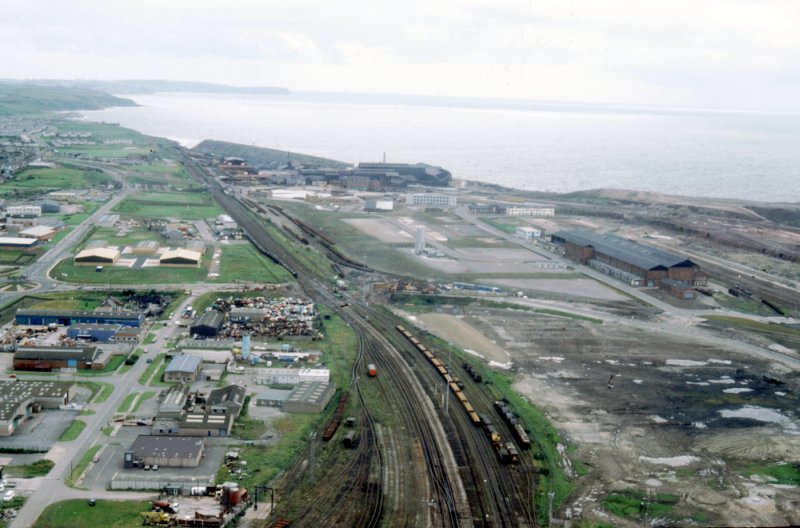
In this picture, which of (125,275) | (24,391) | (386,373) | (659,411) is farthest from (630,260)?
(24,391)

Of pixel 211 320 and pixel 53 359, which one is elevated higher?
pixel 211 320

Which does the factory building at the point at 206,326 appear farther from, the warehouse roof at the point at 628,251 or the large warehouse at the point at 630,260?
the warehouse roof at the point at 628,251

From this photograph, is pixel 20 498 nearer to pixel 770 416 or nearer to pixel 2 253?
pixel 770 416

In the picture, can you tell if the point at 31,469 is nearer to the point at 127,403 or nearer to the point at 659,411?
the point at 127,403

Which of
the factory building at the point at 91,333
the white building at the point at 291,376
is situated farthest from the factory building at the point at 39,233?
the white building at the point at 291,376

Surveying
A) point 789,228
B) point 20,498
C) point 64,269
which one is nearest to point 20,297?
point 64,269
